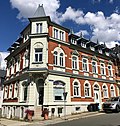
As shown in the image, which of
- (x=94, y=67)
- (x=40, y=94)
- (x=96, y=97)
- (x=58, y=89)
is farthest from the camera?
(x=94, y=67)

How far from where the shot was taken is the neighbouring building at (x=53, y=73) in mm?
21703

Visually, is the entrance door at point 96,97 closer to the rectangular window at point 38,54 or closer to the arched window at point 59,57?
the arched window at point 59,57

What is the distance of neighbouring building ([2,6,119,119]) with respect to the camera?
21.7 meters

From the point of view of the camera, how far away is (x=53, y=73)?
22.3 meters

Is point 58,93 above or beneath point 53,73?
beneath

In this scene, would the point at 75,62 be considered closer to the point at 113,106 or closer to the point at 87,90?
the point at 87,90

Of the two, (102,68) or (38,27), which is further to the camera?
(102,68)

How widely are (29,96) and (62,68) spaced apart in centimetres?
567

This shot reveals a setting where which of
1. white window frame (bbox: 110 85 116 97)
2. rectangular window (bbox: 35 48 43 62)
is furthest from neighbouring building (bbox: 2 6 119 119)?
white window frame (bbox: 110 85 116 97)

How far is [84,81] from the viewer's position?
87.0ft

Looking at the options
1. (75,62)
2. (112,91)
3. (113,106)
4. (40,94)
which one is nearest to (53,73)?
(40,94)

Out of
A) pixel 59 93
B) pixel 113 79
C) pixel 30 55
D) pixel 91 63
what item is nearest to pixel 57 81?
pixel 59 93

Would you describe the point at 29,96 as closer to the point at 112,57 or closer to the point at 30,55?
the point at 30,55

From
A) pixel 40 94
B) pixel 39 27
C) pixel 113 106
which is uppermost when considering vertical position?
pixel 39 27
